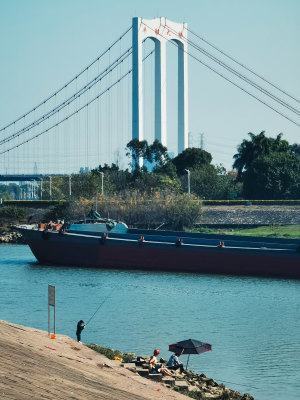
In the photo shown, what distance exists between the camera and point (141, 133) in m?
91.4

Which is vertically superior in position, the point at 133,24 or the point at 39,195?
the point at 133,24

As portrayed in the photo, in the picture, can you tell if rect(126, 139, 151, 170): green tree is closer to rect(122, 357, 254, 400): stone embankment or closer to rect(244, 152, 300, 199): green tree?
rect(244, 152, 300, 199): green tree

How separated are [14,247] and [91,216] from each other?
17723 millimetres

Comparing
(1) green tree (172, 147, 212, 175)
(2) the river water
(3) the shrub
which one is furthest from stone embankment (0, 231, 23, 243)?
(1) green tree (172, 147, 212, 175)

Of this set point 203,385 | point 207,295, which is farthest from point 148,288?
point 203,385

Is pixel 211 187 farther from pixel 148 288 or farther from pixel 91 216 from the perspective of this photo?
pixel 148 288

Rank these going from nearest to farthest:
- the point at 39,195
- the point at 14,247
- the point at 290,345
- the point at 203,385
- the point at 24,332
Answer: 1. the point at 203,385
2. the point at 24,332
3. the point at 290,345
4. the point at 14,247
5. the point at 39,195

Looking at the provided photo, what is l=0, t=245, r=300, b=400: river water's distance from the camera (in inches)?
1007

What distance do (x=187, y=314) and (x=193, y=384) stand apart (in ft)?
37.6

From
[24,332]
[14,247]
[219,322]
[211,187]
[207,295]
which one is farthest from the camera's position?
[211,187]

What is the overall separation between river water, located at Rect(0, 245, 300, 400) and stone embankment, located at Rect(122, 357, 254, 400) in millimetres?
910

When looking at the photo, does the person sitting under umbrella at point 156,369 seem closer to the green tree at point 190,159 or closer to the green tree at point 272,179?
the green tree at point 272,179

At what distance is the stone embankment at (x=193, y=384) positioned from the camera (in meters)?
21.5

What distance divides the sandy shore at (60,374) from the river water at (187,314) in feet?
10.6
